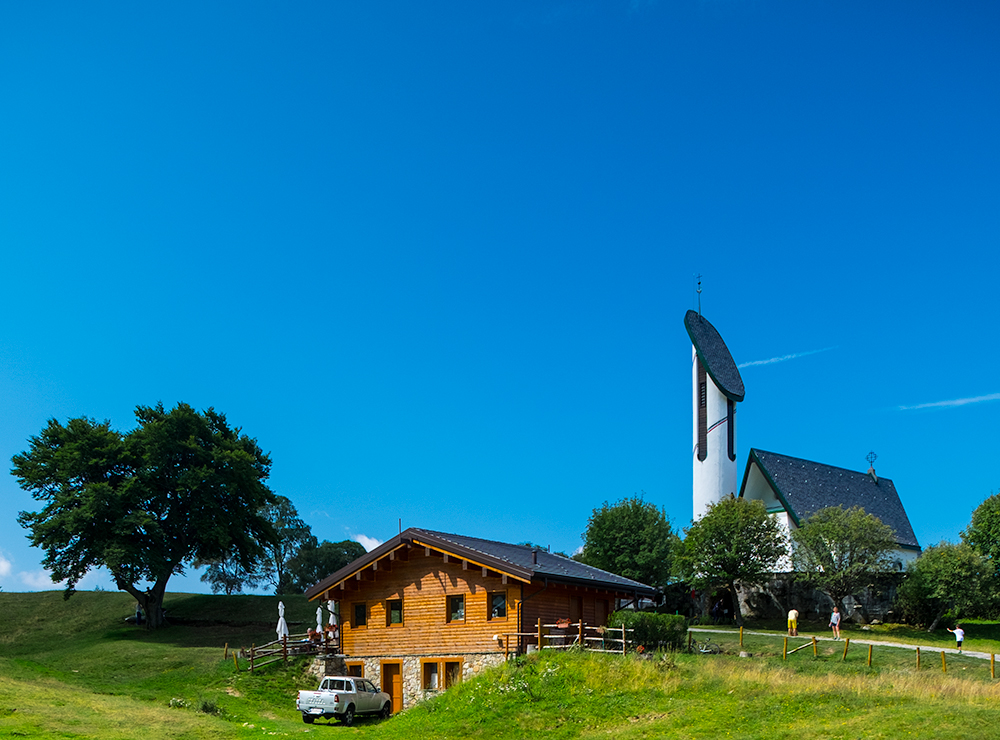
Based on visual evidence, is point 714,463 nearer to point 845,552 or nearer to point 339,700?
point 845,552

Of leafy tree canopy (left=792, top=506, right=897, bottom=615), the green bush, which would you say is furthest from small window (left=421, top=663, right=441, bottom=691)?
leafy tree canopy (left=792, top=506, right=897, bottom=615)

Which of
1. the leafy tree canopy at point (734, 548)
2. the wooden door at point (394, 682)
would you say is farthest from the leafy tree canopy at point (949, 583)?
the wooden door at point (394, 682)

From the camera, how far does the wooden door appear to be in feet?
112

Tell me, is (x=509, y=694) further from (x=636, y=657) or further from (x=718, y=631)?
(x=718, y=631)

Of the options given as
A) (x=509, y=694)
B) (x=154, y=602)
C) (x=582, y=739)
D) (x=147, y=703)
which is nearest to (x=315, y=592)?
(x=147, y=703)

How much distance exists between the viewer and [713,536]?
2058 inches

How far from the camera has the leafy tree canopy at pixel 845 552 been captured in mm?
50469

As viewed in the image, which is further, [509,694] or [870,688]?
[509,694]

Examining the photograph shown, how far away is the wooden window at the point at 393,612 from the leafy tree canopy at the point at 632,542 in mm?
28119

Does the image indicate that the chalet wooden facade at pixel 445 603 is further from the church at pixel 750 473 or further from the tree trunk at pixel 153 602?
the church at pixel 750 473

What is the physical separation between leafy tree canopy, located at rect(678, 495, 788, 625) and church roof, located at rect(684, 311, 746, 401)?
13960 millimetres

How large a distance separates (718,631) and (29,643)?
3999 centimetres

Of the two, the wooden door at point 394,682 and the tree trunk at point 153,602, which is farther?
the tree trunk at point 153,602

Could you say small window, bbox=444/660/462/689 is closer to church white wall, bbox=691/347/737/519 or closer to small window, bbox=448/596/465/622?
small window, bbox=448/596/465/622
